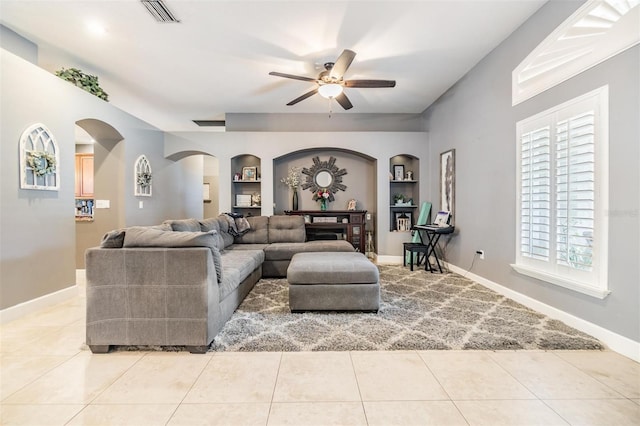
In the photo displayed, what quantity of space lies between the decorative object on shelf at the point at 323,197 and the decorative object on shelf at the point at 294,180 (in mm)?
431

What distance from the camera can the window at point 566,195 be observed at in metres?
2.25

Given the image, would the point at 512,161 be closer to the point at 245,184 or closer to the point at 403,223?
the point at 403,223

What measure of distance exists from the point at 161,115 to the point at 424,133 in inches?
221

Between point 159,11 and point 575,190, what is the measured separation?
426 centimetres

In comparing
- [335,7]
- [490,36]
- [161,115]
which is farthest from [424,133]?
[161,115]

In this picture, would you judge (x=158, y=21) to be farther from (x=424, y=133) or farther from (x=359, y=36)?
(x=424, y=133)

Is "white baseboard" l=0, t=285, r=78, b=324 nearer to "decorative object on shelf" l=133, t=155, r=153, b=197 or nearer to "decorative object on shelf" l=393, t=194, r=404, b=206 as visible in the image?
"decorative object on shelf" l=133, t=155, r=153, b=197

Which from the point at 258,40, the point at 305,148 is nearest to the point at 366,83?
the point at 258,40

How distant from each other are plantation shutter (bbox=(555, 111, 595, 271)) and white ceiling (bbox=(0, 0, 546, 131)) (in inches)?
55.0

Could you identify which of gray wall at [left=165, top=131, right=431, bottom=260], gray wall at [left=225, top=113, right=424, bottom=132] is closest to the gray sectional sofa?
gray wall at [left=165, top=131, right=431, bottom=260]

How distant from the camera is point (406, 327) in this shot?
8.19 feet

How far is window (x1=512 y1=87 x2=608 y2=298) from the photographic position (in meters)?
2.25

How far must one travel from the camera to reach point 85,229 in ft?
15.3

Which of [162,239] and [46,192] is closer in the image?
[162,239]
